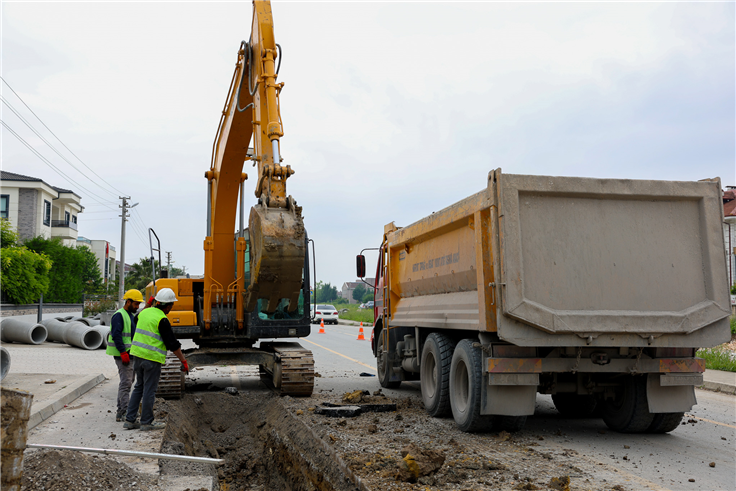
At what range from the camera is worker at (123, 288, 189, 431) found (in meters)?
7.32

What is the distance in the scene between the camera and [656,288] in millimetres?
6645

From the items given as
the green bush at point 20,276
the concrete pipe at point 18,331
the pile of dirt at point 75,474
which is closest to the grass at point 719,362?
the pile of dirt at point 75,474

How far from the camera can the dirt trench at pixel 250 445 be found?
608 centimetres

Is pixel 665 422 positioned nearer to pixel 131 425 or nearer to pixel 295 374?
pixel 295 374

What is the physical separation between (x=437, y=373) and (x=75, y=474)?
455 centimetres

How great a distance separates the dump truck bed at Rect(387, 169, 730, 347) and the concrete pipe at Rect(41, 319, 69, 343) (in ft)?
57.1

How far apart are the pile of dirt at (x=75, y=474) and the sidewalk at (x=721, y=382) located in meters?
9.85

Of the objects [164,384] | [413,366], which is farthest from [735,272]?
[164,384]

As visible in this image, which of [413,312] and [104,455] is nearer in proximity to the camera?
[104,455]

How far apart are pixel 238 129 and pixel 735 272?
37603 mm

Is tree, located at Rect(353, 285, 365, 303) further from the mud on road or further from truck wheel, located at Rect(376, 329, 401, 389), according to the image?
the mud on road

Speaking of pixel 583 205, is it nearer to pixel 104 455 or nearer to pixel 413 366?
pixel 413 366

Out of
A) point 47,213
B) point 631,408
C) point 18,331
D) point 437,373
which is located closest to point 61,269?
point 47,213

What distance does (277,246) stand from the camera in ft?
26.6
